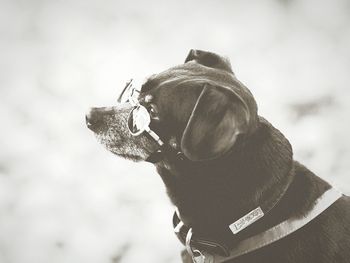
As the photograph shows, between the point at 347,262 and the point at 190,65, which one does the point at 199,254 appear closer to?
the point at 347,262

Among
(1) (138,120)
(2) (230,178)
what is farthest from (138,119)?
(2) (230,178)

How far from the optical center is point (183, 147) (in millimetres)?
3082

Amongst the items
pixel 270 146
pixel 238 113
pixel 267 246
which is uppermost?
pixel 238 113

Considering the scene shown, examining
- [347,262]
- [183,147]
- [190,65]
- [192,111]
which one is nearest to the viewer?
[347,262]

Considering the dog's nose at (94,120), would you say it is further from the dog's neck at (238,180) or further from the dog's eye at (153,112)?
the dog's neck at (238,180)

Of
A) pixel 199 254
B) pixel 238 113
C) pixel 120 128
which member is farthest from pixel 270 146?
pixel 120 128

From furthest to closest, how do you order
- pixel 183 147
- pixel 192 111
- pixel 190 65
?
pixel 190 65, pixel 192 111, pixel 183 147

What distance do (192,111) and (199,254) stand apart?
1331 mm

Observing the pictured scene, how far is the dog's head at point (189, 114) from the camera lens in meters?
2.98

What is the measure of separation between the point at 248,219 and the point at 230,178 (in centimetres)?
38

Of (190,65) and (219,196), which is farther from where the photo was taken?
(190,65)

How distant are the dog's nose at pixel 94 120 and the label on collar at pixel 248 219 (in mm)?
1980

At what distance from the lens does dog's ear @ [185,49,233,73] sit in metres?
4.24

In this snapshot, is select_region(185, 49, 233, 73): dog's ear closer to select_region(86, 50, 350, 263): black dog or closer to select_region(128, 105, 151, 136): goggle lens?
select_region(86, 50, 350, 263): black dog
